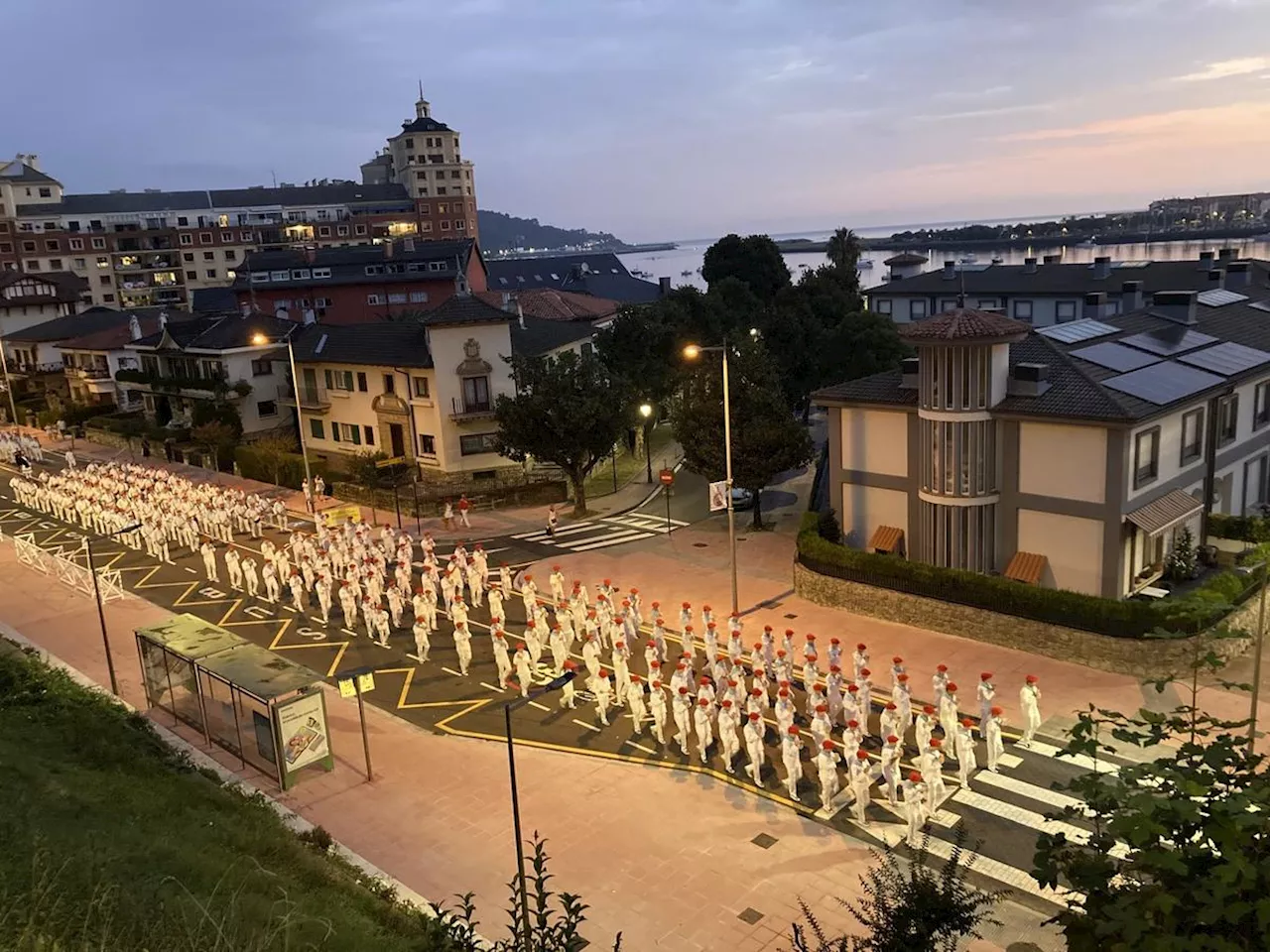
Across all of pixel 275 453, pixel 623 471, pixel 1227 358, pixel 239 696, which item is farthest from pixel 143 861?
pixel 275 453

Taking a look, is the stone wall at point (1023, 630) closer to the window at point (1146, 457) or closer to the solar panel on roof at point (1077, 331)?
the window at point (1146, 457)

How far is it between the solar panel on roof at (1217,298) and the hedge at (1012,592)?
Result: 14.2m

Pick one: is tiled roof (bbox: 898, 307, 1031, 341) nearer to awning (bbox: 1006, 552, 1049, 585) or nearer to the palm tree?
awning (bbox: 1006, 552, 1049, 585)

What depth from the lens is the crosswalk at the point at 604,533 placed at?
35.0 meters

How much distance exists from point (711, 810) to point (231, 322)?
48.0 m

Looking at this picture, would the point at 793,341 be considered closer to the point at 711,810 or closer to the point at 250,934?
the point at 711,810

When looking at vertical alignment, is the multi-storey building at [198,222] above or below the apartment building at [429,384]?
above

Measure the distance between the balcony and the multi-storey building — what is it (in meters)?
70.5

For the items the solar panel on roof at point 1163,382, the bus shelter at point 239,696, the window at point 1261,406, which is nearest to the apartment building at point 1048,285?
the window at point 1261,406

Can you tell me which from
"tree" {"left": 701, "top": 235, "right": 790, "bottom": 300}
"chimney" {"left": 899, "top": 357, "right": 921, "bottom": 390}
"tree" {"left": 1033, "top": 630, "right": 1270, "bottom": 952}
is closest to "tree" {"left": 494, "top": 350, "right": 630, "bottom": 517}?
"chimney" {"left": 899, "top": 357, "right": 921, "bottom": 390}

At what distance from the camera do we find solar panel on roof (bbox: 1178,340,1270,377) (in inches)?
1067

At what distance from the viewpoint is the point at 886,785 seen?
1698 centimetres

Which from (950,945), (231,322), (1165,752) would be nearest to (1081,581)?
(1165,752)

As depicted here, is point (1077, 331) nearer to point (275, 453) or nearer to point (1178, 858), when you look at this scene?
point (1178, 858)
